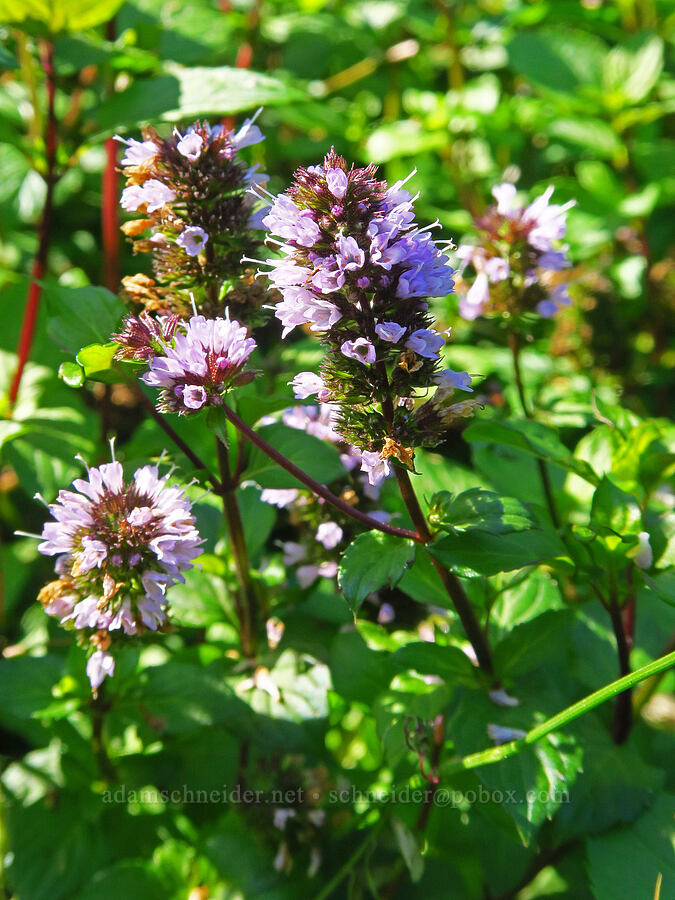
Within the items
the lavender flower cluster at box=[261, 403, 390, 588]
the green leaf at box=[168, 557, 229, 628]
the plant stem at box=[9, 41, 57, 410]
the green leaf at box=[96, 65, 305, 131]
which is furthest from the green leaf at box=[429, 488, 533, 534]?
the plant stem at box=[9, 41, 57, 410]

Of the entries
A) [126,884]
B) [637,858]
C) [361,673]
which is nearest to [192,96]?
[361,673]

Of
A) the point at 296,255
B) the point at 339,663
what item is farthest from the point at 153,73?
the point at 339,663

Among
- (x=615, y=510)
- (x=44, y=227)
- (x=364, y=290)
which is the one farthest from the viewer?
(x=44, y=227)

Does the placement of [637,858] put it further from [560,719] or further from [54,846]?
[54,846]

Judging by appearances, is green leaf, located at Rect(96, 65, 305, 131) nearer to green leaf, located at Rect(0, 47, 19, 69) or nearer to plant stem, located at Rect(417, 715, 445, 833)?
green leaf, located at Rect(0, 47, 19, 69)

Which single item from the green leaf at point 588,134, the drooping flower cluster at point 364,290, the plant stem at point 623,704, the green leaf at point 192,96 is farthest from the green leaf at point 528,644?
the green leaf at point 588,134

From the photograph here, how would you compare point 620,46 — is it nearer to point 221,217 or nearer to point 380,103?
point 380,103
